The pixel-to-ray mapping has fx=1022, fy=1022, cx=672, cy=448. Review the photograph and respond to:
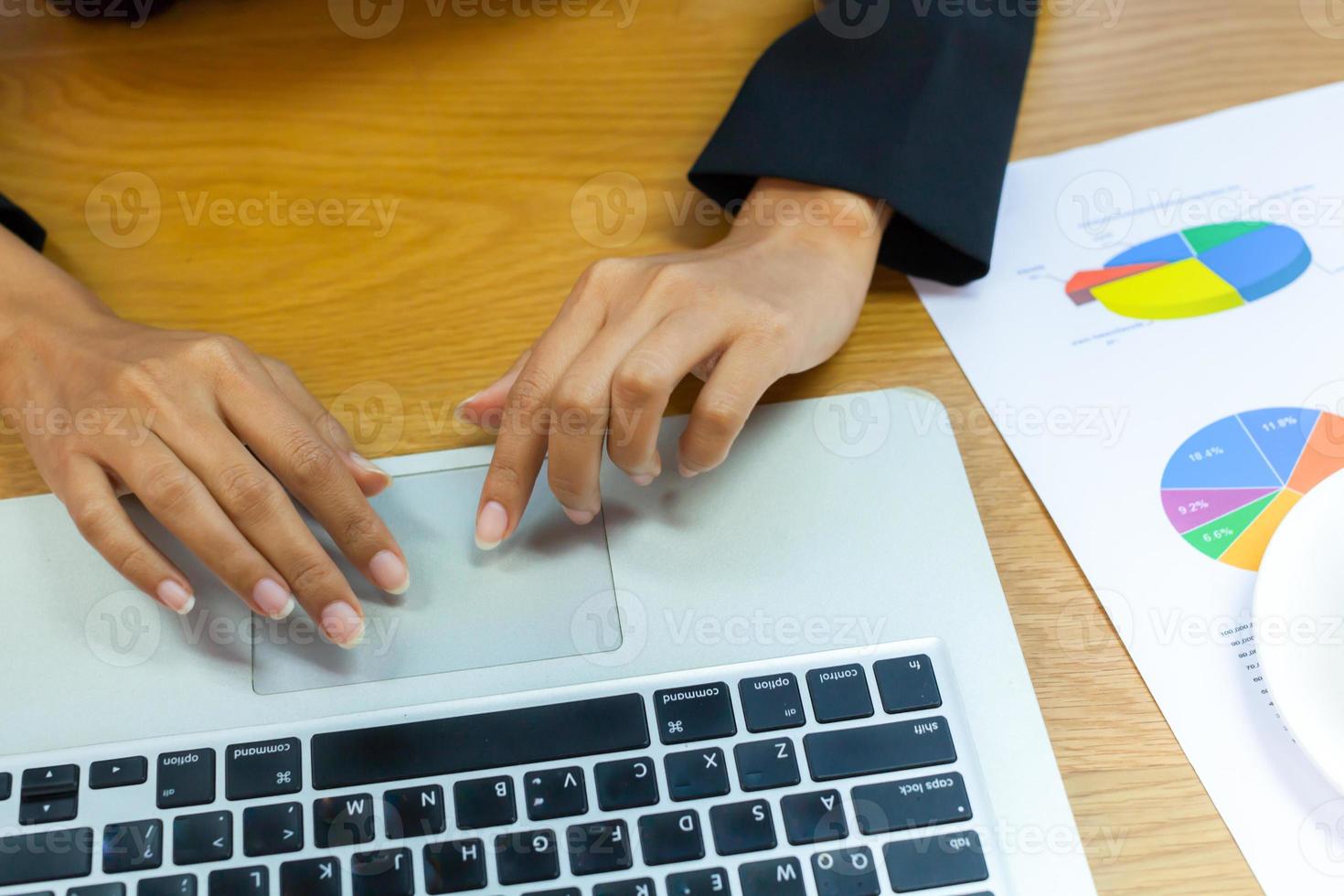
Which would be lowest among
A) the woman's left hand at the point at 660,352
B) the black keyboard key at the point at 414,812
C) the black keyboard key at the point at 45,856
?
the black keyboard key at the point at 45,856

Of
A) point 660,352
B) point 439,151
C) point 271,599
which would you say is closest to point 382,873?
point 271,599

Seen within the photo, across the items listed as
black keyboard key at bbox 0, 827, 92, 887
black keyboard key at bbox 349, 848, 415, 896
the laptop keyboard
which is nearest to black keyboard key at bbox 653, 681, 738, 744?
the laptop keyboard

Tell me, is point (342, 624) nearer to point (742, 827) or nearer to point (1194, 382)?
point (742, 827)

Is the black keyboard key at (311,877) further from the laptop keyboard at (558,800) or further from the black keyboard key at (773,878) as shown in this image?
the black keyboard key at (773,878)

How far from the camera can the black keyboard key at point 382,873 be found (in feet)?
1.21

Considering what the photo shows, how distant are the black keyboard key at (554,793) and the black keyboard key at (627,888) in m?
0.03

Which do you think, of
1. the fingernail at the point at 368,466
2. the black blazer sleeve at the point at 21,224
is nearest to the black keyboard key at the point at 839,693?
the fingernail at the point at 368,466

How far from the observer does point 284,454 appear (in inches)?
17.8

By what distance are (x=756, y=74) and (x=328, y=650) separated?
378mm

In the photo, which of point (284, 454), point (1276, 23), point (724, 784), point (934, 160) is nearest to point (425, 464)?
point (284, 454)

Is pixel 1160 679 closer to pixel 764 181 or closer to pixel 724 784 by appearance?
pixel 724 784

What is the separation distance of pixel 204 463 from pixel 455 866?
21cm

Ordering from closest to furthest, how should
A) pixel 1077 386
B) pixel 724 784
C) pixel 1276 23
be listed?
pixel 724 784, pixel 1077 386, pixel 1276 23

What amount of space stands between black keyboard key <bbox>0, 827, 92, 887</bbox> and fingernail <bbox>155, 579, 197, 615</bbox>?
90 millimetres
